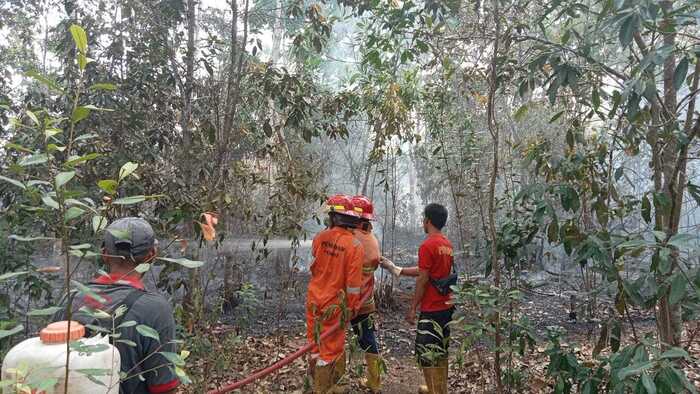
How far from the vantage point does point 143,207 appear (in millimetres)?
4668

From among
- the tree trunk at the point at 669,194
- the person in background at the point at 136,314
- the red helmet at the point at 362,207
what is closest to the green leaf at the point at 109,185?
the person in background at the point at 136,314

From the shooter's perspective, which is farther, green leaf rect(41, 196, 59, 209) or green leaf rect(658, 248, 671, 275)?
green leaf rect(658, 248, 671, 275)

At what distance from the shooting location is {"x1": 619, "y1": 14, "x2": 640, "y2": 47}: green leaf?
2.04 metres

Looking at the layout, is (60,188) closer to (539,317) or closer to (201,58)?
(201,58)

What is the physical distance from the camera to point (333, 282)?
3855mm

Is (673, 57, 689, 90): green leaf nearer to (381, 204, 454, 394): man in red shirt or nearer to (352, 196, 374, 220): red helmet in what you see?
(381, 204, 454, 394): man in red shirt

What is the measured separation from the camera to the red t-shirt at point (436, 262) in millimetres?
4074

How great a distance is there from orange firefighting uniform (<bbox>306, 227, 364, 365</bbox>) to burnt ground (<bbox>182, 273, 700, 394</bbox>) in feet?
0.97

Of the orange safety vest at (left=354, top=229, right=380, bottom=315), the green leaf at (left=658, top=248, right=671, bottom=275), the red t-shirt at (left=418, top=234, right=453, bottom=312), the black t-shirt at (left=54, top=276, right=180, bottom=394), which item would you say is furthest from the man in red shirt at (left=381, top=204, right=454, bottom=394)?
the black t-shirt at (left=54, top=276, right=180, bottom=394)

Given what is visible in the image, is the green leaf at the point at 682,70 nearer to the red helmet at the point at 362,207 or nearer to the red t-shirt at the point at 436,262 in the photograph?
the red t-shirt at the point at 436,262

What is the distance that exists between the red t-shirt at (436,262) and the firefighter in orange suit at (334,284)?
0.58 m

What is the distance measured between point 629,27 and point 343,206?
241 centimetres

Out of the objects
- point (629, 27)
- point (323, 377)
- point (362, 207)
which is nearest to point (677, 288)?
point (629, 27)

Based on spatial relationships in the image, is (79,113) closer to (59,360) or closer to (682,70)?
(59,360)
